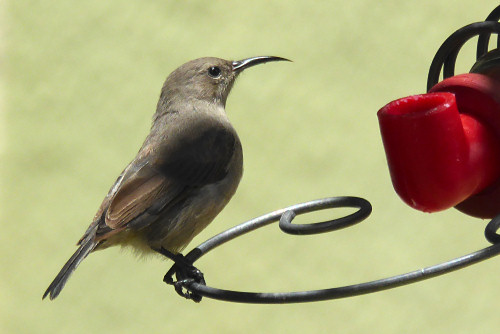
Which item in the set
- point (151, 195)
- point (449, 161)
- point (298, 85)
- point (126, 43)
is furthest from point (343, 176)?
point (449, 161)

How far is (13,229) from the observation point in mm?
6109

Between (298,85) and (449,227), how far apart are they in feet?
5.33

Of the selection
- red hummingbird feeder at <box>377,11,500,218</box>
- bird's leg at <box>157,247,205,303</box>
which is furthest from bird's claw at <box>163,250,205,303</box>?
red hummingbird feeder at <box>377,11,500,218</box>

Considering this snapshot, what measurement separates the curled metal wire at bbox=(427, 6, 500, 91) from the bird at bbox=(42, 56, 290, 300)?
1.18 metres

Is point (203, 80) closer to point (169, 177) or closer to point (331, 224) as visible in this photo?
point (169, 177)

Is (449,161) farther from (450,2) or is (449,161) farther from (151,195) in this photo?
(450,2)

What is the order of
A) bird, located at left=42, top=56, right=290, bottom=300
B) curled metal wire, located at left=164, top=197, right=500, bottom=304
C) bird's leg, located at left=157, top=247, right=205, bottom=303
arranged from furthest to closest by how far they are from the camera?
bird, located at left=42, top=56, right=290, bottom=300 < bird's leg, located at left=157, top=247, right=205, bottom=303 < curled metal wire, located at left=164, top=197, right=500, bottom=304

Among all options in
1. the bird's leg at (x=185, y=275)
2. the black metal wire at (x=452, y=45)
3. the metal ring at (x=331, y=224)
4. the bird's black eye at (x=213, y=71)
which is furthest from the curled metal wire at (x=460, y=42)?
the bird's black eye at (x=213, y=71)

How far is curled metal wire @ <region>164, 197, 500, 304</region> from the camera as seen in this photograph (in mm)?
1985

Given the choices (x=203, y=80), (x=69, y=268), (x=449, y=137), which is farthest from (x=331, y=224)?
(x=203, y=80)

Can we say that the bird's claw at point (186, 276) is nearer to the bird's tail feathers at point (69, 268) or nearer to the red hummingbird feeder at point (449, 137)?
the bird's tail feathers at point (69, 268)

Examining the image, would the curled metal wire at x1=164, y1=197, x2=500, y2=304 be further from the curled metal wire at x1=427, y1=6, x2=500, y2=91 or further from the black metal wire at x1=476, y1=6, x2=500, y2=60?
the black metal wire at x1=476, y1=6, x2=500, y2=60

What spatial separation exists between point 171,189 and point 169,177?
0.08 meters

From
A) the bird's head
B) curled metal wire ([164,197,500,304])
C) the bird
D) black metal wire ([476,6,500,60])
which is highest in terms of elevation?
the bird's head
